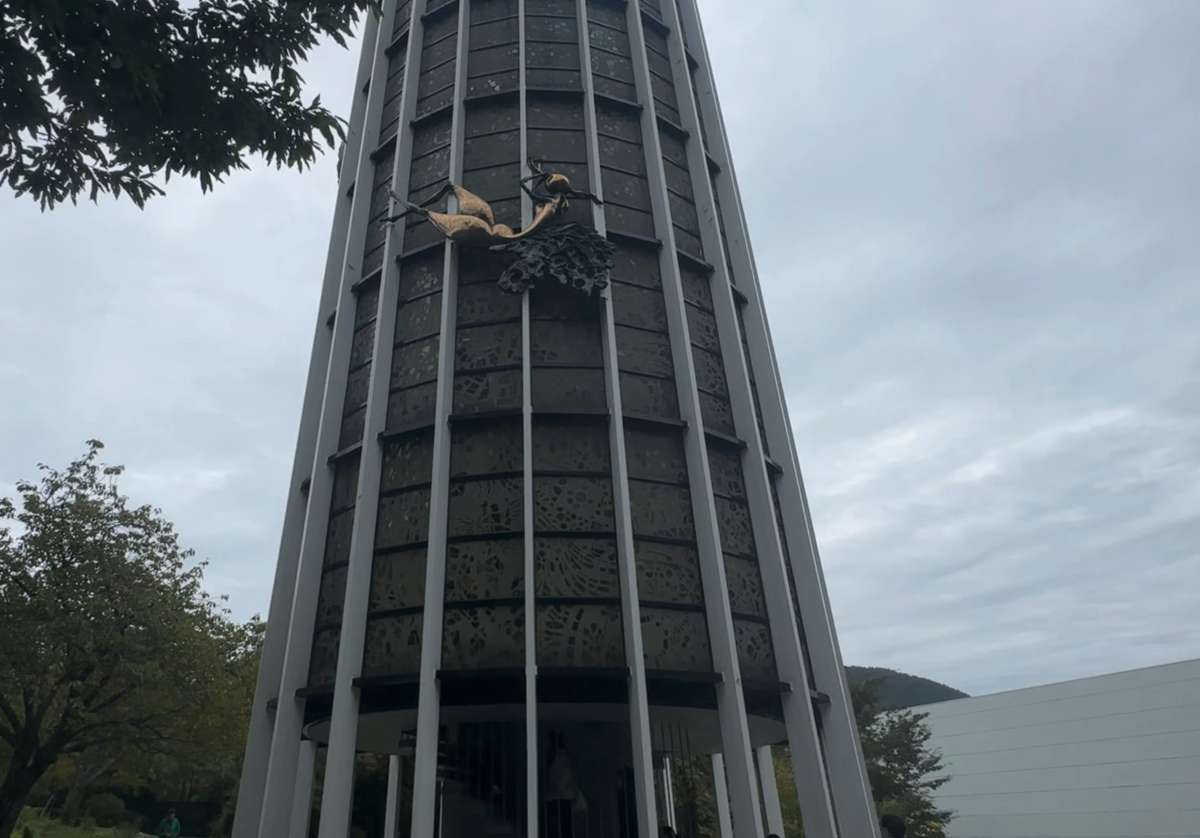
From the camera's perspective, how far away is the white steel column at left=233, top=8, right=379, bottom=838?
13883 mm

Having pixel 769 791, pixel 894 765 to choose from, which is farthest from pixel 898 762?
pixel 769 791

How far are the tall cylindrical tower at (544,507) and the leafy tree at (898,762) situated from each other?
23770 millimetres

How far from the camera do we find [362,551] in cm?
1311

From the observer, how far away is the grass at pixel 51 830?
86.7 feet

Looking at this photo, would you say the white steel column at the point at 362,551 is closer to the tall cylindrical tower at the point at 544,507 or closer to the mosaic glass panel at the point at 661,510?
the tall cylindrical tower at the point at 544,507

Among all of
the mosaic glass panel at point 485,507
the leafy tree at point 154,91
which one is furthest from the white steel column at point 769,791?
the leafy tree at point 154,91

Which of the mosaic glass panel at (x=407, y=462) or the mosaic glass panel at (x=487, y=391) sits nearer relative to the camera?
the mosaic glass panel at (x=407, y=462)

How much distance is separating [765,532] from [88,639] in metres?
15.8

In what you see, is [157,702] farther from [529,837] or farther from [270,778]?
[529,837]

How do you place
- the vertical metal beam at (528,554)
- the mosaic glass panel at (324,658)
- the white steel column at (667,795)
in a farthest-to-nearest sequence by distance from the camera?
the white steel column at (667,795)
the mosaic glass panel at (324,658)
the vertical metal beam at (528,554)

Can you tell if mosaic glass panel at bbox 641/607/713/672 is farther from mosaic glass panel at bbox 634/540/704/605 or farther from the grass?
the grass

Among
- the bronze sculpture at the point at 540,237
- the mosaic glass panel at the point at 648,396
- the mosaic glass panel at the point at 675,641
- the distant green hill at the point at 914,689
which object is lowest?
the mosaic glass panel at the point at 675,641

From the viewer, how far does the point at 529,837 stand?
33.9ft

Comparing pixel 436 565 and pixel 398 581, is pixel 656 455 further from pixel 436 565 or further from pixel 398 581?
pixel 398 581
